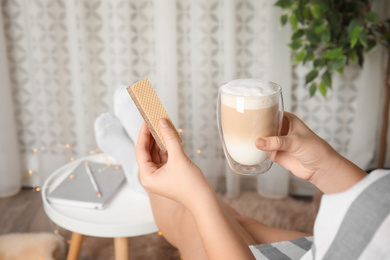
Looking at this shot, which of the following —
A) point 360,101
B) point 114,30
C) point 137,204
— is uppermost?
point 114,30

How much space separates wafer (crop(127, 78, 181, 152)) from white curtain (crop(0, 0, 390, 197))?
1.32 metres

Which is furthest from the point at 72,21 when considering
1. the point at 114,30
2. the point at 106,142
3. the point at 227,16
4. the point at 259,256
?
the point at 259,256

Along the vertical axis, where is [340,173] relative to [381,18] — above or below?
below

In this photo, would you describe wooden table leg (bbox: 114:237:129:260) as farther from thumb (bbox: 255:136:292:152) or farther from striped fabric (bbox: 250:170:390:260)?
striped fabric (bbox: 250:170:390:260)

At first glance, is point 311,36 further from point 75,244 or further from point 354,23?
point 75,244

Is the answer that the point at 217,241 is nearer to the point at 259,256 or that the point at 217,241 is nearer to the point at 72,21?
the point at 259,256

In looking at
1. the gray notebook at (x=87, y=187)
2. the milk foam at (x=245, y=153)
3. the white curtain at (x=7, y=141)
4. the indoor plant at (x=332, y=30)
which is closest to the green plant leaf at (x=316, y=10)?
the indoor plant at (x=332, y=30)

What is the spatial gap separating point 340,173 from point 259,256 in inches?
9.9

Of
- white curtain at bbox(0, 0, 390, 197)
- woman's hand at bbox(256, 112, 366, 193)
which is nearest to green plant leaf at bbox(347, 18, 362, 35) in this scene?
white curtain at bbox(0, 0, 390, 197)

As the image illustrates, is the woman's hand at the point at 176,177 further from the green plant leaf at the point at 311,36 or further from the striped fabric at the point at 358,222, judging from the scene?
the green plant leaf at the point at 311,36

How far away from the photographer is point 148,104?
824 mm

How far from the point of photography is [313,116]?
2.25 metres

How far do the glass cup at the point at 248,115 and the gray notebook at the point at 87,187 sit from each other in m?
0.65

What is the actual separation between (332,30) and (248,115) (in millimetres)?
1277
